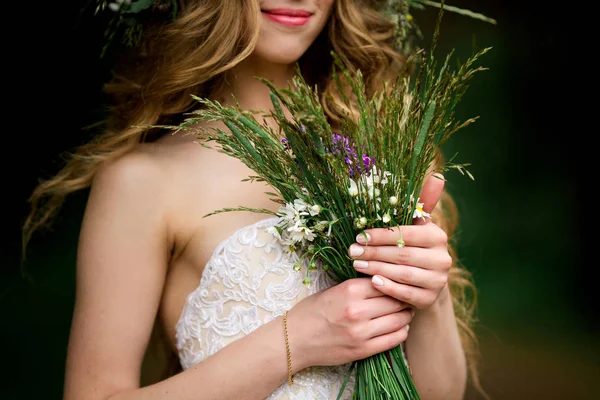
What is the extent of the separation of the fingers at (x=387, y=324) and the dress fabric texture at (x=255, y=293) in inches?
7.8

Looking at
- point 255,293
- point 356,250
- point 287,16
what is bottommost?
point 255,293

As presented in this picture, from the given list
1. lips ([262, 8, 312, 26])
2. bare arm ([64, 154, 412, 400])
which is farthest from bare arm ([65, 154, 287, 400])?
lips ([262, 8, 312, 26])

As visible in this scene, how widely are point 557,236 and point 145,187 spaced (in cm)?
349

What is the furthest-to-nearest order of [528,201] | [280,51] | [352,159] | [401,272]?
Answer: [528,201]
[280,51]
[401,272]
[352,159]

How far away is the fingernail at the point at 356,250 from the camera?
1.51 m

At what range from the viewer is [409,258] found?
5.02 feet

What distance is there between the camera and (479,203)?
4.40 m

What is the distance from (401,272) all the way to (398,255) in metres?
0.04

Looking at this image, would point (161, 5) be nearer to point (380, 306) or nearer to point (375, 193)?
point (375, 193)

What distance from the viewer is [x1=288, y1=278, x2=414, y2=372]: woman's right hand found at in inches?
61.4

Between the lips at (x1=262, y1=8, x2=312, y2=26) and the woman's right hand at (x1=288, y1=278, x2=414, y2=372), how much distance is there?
0.77m

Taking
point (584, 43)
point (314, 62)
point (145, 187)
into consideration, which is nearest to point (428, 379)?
point (145, 187)

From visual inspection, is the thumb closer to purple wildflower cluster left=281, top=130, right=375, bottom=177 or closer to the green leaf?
purple wildflower cluster left=281, top=130, right=375, bottom=177

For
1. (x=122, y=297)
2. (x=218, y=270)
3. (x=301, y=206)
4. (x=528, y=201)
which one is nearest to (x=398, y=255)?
(x=301, y=206)
